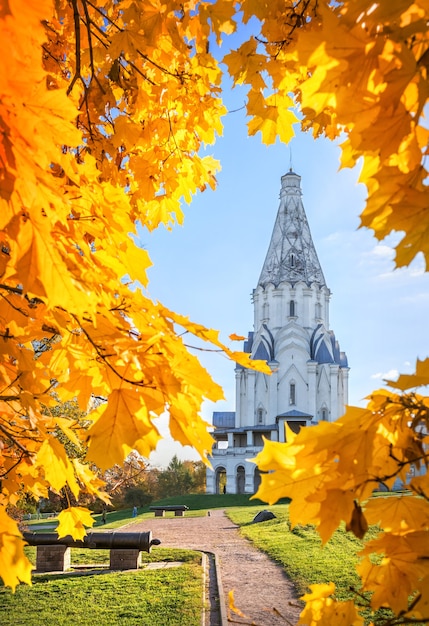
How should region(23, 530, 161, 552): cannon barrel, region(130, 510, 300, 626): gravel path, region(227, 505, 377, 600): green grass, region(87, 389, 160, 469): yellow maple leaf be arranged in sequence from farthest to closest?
region(23, 530, 161, 552): cannon barrel
region(227, 505, 377, 600): green grass
region(130, 510, 300, 626): gravel path
region(87, 389, 160, 469): yellow maple leaf

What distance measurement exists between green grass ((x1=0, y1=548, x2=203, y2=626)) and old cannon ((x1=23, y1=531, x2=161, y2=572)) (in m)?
0.50

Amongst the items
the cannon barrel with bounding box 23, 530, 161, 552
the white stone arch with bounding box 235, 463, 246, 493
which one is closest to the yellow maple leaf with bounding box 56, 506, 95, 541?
the cannon barrel with bounding box 23, 530, 161, 552

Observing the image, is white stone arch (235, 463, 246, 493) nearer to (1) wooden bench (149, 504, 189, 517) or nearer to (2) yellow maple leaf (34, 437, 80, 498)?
(1) wooden bench (149, 504, 189, 517)

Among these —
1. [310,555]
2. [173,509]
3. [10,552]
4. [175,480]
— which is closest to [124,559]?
[310,555]

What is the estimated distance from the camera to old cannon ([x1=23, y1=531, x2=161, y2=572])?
9148 mm

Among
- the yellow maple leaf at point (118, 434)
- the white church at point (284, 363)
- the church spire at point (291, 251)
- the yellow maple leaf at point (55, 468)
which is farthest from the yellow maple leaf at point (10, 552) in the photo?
the church spire at point (291, 251)

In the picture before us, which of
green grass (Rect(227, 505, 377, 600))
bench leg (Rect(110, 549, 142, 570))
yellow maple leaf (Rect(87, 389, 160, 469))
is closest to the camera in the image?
yellow maple leaf (Rect(87, 389, 160, 469))

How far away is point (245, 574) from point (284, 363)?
3960cm

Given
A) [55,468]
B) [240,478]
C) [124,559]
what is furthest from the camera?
[240,478]

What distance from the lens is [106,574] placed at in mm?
8797

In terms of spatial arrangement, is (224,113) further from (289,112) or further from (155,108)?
(289,112)

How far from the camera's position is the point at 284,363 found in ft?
157

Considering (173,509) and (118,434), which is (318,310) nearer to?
(173,509)

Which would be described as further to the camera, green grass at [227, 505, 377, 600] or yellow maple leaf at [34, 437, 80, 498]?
green grass at [227, 505, 377, 600]
